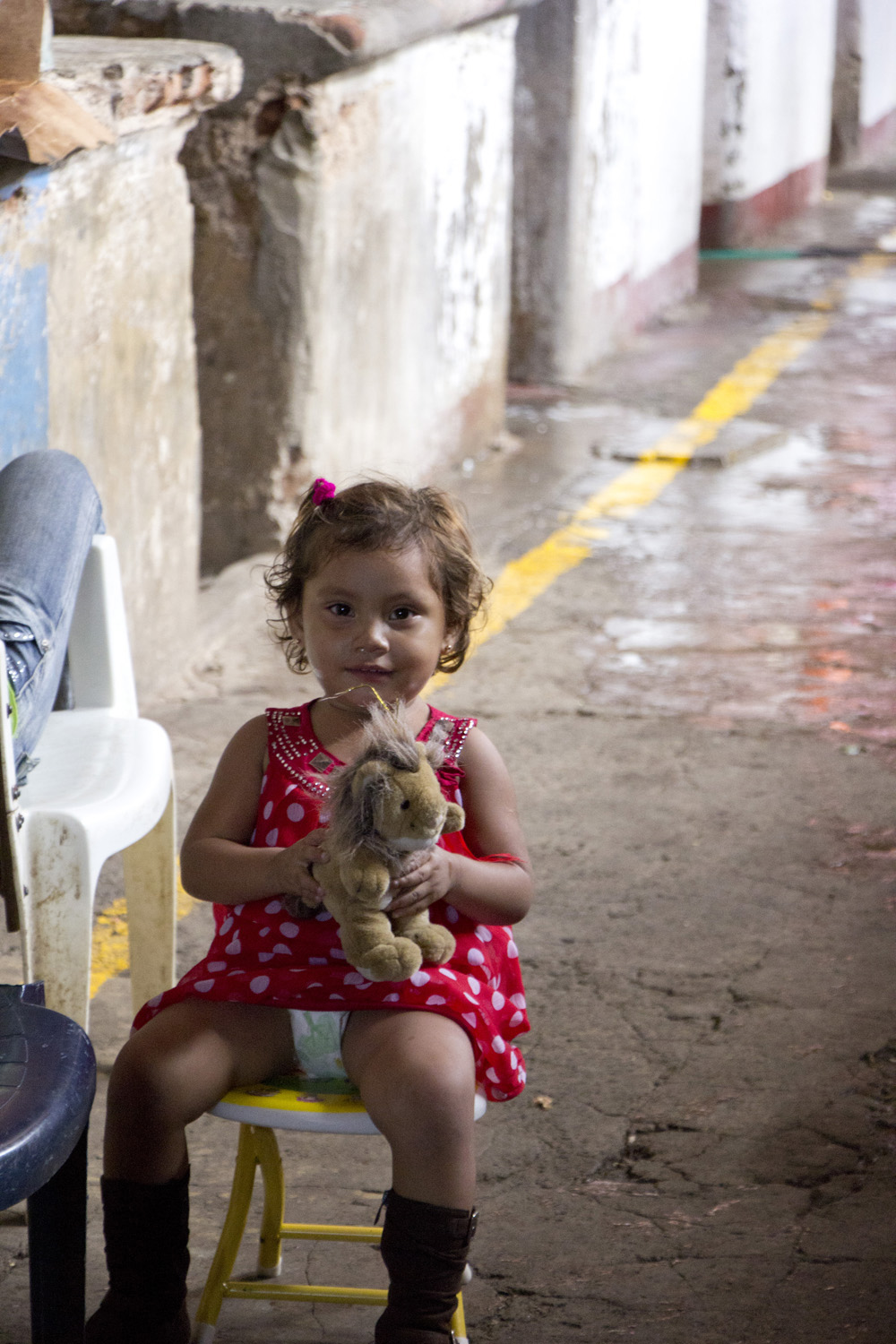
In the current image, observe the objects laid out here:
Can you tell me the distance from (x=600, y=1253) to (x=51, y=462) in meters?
1.44

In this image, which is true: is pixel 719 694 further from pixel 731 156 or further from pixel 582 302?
pixel 731 156

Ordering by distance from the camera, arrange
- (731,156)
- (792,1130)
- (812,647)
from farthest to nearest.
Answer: (731,156) → (812,647) → (792,1130)

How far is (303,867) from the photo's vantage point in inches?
76.0

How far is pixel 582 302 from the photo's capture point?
334 inches

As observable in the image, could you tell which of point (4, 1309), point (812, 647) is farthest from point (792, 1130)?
point (812, 647)

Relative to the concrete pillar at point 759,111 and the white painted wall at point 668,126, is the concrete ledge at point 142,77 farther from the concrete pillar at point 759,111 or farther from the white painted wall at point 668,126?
the concrete pillar at point 759,111

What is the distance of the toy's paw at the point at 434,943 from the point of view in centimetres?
192

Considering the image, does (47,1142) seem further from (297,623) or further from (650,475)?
(650,475)

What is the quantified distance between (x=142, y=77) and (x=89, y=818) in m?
1.99

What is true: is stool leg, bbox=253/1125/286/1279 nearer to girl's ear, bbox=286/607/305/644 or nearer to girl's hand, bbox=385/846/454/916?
girl's hand, bbox=385/846/454/916

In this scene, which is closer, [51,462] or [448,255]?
[51,462]

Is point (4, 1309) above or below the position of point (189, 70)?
below

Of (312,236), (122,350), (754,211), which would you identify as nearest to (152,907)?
(122,350)

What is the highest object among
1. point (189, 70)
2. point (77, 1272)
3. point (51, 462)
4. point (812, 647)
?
point (189, 70)
